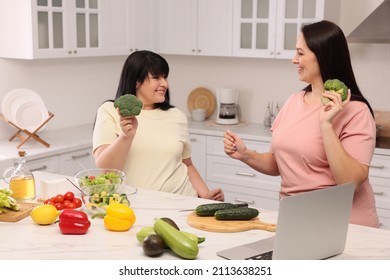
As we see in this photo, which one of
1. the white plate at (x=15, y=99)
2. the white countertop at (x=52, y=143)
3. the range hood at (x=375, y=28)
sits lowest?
the white countertop at (x=52, y=143)

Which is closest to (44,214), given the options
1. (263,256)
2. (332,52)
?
(263,256)

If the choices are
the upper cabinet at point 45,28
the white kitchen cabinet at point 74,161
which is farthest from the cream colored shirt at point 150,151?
the upper cabinet at point 45,28

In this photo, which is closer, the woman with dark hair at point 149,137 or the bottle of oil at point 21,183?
the bottle of oil at point 21,183

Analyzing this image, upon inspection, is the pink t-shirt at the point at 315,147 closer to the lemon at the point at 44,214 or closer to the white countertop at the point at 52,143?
the lemon at the point at 44,214

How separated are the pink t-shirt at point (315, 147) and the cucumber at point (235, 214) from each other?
15.6 inches

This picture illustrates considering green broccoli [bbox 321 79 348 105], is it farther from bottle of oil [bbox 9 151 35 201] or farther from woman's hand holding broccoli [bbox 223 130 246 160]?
bottle of oil [bbox 9 151 35 201]

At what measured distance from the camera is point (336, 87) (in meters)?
2.50

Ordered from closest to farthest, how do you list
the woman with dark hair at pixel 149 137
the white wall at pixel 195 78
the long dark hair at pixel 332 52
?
the long dark hair at pixel 332 52, the woman with dark hair at pixel 149 137, the white wall at pixel 195 78

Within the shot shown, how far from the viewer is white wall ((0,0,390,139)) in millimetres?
4855

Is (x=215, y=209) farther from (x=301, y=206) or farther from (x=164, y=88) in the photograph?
(x=164, y=88)

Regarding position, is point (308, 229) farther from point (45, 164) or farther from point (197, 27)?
point (197, 27)

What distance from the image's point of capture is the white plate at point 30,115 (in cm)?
456

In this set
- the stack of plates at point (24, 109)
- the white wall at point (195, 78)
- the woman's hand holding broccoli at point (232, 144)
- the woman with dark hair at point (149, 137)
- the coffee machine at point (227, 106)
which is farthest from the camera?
the coffee machine at point (227, 106)

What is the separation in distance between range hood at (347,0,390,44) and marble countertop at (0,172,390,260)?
234cm
